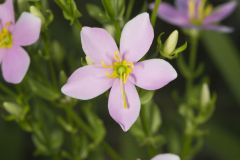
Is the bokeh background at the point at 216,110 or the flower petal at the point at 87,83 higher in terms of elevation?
the flower petal at the point at 87,83

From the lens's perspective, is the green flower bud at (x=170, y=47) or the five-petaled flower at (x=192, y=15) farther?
the five-petaled flower at (x=192, y=15)

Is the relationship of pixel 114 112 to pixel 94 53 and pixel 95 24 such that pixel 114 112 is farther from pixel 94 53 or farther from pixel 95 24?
pixel 95 24

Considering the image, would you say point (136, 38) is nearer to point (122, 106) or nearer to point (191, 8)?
point (122, 106)

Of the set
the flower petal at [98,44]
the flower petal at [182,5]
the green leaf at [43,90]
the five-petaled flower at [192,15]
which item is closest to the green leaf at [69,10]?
the flower petal at [98,44]

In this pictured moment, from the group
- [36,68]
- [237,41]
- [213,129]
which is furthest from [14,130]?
[237,41]

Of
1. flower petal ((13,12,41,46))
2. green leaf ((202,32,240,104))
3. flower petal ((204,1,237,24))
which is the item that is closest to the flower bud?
flower petal ((13,12,41,46))

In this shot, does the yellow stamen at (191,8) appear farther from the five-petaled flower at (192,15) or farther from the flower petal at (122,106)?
the flower petal at (122,106)
